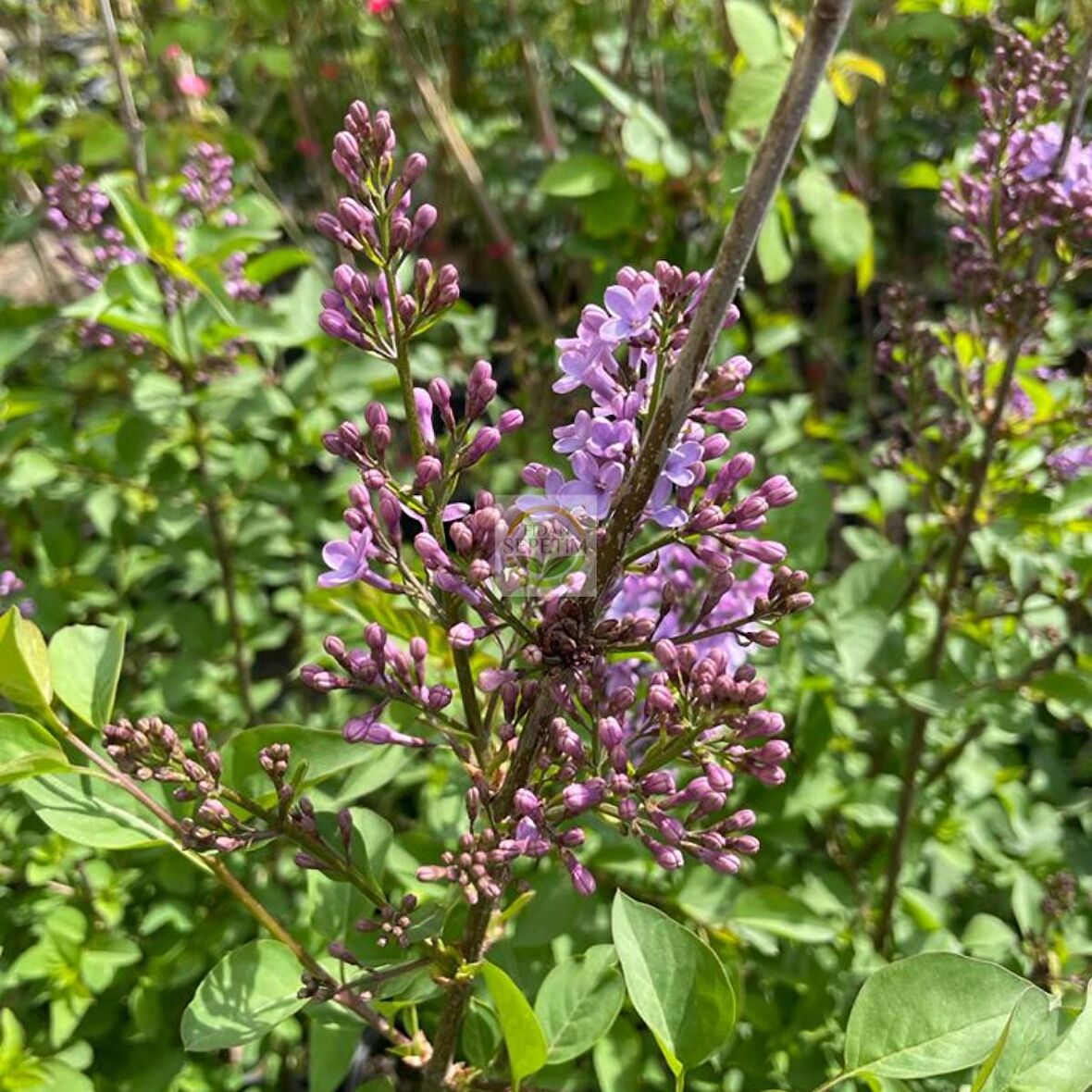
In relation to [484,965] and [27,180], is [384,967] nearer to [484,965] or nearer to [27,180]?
[484,965]

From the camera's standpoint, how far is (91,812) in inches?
37.4

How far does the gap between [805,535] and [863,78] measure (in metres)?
2.17

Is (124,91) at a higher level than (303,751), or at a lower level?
higher

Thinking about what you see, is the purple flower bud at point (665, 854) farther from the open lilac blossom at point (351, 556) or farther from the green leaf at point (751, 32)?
the green leaf at point (751, 32)

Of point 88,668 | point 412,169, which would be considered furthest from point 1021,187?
point 88,668

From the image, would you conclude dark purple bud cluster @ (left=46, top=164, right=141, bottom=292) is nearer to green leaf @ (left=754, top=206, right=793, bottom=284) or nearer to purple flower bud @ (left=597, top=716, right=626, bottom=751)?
green leaf @ (left=754, top=206, right=793, bottom=284)

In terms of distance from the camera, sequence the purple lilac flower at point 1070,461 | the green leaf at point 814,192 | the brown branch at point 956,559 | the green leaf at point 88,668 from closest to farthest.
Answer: the green leaf at point 88,668, the brown branch at point 956,559, the purple lilac flower at point 1070,461, the green leaf at point 814,192

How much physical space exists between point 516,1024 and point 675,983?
0.44 ft

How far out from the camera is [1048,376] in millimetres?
1976

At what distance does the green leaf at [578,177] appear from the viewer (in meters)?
1.98

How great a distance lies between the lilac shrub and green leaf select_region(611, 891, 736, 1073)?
0.18 ft

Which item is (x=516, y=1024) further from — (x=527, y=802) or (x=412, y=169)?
(x=412, y=169)

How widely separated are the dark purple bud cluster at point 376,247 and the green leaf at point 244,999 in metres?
0.56

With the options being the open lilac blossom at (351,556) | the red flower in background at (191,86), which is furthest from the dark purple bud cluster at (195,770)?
the red flower in background at (191,86)
